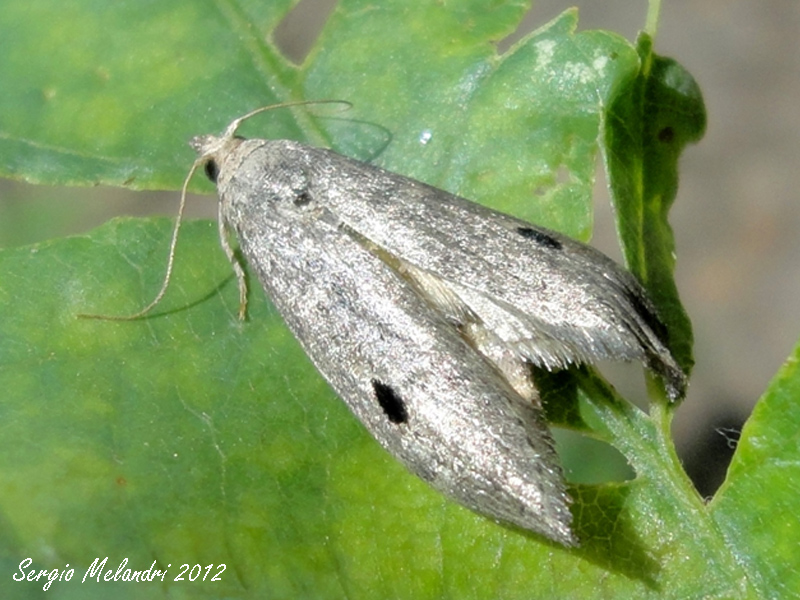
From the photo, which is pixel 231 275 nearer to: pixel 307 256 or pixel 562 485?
pixel 307 256

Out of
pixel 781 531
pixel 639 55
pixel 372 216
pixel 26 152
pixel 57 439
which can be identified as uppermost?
pixel 639 55

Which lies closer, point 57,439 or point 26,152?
point 57,439

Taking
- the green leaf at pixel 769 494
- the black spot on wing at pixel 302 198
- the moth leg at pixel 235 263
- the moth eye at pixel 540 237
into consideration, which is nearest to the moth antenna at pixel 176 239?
the moth leg at pixel 235 263

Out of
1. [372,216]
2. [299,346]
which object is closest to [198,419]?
[299,346]

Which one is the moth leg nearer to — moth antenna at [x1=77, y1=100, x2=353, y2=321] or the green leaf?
moth antenna at [x1=77, y1=100, x2=353, y2=321]

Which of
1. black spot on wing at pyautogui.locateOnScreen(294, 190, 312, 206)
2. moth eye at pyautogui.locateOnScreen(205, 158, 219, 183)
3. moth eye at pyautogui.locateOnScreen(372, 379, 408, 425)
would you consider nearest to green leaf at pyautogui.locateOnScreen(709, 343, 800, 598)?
moth eye at pyautogui.locateOnScreen(372, 379, 408, 425)

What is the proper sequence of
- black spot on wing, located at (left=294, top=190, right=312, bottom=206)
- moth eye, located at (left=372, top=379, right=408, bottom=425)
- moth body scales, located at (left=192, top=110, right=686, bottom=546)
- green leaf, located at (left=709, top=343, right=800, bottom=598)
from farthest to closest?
black spot on wing, located at (left=294, top=190, right=312, bottom=206) < moth eye, located at (left=372, top=379, right=408, bottom=425) < moth body scales, located at (left=192, top=110, right=686, bottom=546) < green leaf, located at (left=709, top=343, right=800, bottom=598)

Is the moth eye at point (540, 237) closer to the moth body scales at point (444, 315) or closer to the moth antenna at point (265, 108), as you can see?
the moth body scales at point (444, 315)
